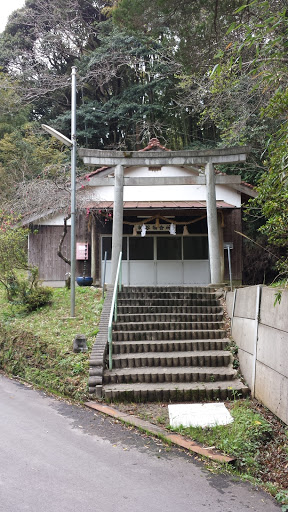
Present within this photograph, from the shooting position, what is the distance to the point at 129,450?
4551mm

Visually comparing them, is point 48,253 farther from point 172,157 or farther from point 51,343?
point 51,343

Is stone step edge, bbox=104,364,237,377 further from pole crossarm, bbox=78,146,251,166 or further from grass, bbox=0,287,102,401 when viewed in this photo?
pole crossarm, bbox=78,146,251,166

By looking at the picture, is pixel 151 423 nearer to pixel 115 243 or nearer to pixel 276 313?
pixel 276 313

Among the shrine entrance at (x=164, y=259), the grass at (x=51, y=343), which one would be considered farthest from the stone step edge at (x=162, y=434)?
the shrine entrance at (x=164, y=259)

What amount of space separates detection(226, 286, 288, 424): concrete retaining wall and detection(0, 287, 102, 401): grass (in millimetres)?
2607

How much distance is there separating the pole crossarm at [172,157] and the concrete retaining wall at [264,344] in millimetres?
4131

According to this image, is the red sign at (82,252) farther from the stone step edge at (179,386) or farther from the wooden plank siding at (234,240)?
the stone step edge at (179,386)

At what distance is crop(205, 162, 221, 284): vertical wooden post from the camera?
31.6ft

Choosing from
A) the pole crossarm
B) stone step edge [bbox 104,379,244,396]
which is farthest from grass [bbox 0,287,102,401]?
the pole crossarm

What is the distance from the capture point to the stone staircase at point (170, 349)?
599 cm

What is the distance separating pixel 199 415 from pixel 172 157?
6.49 m

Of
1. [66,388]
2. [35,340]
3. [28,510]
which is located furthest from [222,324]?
[28,510]

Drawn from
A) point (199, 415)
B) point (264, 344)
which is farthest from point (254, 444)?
point (264, 344)

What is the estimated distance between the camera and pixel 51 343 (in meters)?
7.77
